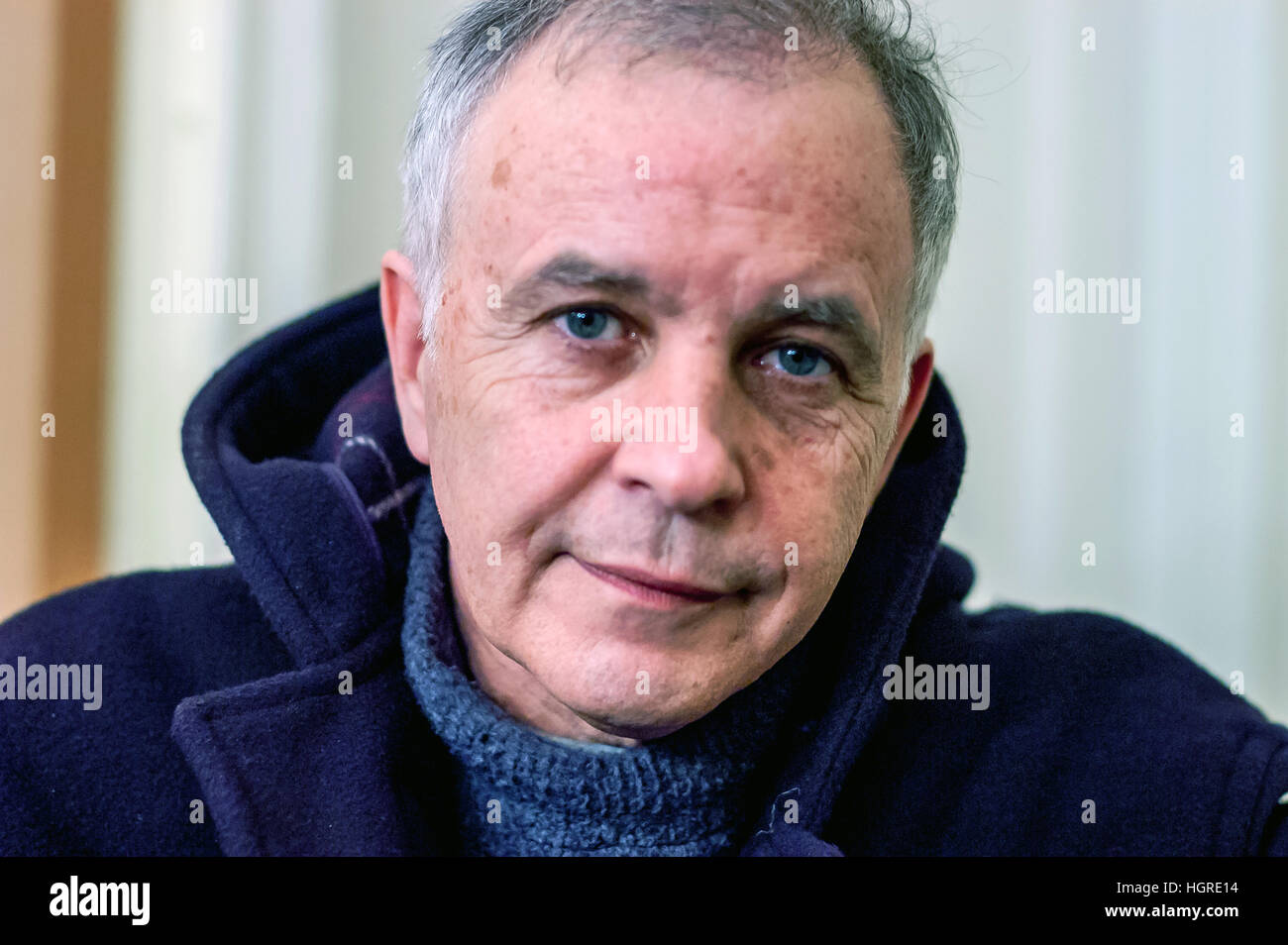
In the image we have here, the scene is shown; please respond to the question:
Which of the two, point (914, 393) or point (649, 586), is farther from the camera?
point (914, 393)

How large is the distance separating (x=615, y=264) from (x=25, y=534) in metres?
1.30

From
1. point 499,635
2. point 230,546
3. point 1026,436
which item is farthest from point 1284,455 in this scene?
point 230,546

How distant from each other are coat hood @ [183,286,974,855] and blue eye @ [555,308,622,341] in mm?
391

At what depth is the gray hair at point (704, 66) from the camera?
3.67ft

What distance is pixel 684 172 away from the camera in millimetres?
1065

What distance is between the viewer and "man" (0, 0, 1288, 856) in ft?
3.56

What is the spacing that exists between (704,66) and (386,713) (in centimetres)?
73

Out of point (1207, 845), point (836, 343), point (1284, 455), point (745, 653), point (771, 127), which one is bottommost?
point (1207, 845)

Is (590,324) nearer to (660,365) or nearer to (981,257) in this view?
(660,365)

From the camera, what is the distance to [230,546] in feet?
4.31

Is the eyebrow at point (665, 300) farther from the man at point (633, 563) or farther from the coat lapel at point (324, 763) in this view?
the coat lapel at point (324, 763)

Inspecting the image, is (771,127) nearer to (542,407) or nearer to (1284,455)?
(542,407)

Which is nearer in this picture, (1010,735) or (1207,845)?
(1207,845)

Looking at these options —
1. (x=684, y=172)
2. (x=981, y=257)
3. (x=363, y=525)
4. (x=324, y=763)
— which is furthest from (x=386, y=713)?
(x=981, y=257)
